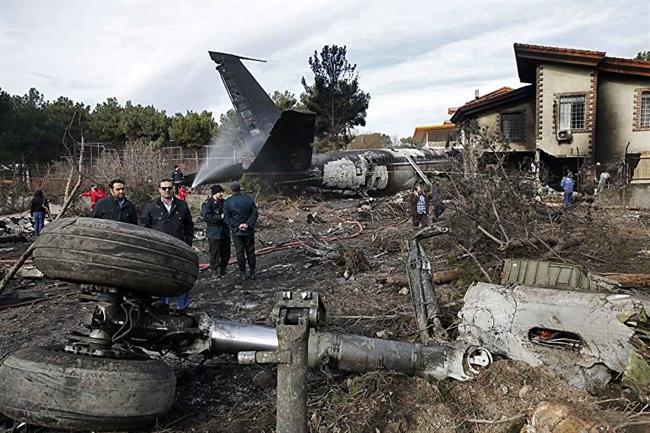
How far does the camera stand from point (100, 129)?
3600 cm

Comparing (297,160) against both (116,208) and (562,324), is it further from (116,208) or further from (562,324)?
(562,324)

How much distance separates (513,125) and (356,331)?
1902 cm

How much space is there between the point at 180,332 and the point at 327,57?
120 ft

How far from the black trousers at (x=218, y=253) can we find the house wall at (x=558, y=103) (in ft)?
50.0

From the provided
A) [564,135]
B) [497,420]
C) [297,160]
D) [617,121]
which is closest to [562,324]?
[497,420]

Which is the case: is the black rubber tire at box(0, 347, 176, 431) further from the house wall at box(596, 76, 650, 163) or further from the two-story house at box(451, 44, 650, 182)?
the house wall at box(596, 76, 650, 163)

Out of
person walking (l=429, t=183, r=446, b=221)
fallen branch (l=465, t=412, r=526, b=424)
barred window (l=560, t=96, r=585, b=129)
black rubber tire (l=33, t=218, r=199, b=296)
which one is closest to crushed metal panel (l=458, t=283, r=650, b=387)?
fallen branch (l=465, t=412, r=526, b=424)

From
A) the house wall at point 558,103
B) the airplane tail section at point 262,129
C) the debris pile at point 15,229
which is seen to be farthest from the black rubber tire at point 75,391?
the house wall at point 558,103

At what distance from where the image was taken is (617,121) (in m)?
19.0

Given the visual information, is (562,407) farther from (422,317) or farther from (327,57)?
(327,57)

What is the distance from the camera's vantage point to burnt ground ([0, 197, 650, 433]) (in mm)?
3273

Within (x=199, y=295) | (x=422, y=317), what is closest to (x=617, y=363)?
(x=422, y=317)

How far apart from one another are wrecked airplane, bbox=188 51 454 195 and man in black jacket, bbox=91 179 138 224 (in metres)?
11.2

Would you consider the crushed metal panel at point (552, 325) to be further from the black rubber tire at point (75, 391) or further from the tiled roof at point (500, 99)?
the tiled roof at point (500, 99)
